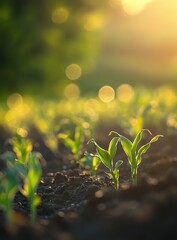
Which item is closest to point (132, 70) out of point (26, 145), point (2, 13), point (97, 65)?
point (97, 65)

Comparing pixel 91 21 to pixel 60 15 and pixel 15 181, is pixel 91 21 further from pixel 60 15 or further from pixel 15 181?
pixel 15 181

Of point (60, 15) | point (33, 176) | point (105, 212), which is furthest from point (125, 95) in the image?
point (60, 15)

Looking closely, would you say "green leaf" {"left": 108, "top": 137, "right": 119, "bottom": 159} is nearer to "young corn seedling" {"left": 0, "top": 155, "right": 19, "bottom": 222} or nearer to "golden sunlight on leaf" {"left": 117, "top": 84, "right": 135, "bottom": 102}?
"young corn seedling" {"left": 0, "top": 155, "right": 19, "bottom": 222}

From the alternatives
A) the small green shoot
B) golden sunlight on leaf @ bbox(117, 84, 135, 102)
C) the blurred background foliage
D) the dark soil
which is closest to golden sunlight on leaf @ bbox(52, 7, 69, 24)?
the blurred background foliage

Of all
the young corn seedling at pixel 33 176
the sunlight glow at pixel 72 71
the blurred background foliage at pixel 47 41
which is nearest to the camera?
the young corn seedling at pixel 33 176

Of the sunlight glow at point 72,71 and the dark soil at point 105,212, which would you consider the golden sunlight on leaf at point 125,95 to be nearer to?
the dark soil at point 105,212

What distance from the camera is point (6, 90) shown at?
13.9 metres

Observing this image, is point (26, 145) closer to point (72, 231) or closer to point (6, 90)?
point (72, 231)

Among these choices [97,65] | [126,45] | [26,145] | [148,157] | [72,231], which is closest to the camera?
[72,231]

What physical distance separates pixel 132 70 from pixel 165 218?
30917 mm

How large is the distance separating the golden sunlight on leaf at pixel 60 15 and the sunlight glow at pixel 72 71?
178 centimetres

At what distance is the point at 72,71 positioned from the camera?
15.9m

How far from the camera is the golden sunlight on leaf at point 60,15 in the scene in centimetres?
1396

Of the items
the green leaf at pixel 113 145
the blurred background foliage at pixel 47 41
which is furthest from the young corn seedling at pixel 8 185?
the blurred background foliage at pixel 47 41
